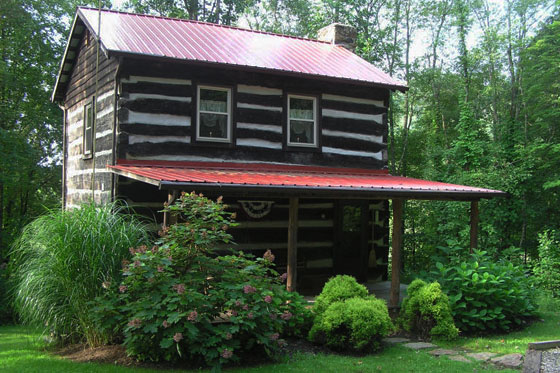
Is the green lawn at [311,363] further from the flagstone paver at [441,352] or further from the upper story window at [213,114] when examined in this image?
the upper story window at [213,114]

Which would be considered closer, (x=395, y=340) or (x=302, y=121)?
(x=395, y=340)

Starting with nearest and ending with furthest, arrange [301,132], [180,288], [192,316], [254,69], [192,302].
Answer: [192,316], [180,288], [192,302], [254,69], [301,132]

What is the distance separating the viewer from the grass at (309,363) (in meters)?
5.73

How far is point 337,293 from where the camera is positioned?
767cm

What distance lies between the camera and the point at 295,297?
739 centimetres

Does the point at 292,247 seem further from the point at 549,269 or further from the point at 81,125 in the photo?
the point at 549,269

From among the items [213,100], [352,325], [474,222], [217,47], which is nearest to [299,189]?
[352,325]

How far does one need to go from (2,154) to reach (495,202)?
17.1m

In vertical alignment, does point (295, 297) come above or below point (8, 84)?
below

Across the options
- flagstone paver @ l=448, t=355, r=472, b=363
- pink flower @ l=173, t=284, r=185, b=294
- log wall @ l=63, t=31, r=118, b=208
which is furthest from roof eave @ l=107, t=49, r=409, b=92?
flagstone paver @ l=448, t=355, r=472, b=363

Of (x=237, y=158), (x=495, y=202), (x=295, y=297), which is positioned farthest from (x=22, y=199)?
(x=495, y=202)

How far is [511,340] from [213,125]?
22.9ft

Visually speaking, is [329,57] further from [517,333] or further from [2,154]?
[2,154]

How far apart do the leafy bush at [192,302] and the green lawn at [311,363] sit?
0.34 metres
